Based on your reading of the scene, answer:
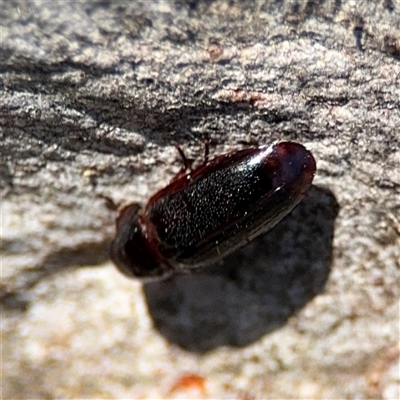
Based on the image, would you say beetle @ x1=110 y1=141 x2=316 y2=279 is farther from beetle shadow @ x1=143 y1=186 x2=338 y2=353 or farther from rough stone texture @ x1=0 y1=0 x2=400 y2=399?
beetle shadow @ x1=143 y1=186 x2=338 y2=353

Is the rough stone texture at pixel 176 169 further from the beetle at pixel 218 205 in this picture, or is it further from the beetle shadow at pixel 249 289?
the beetle at pixel 218 205

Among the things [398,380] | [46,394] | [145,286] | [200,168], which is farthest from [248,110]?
[46,394]

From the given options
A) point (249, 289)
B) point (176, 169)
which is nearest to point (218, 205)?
point (176, 169)

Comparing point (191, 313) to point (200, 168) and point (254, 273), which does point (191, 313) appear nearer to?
point (254, 273)

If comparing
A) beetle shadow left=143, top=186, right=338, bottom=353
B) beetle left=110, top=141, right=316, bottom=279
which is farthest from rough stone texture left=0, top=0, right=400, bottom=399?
beetle left=110, top=141, right=316, bottom=279

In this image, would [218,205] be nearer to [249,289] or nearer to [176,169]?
[176,169]
